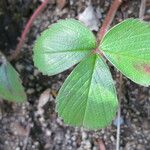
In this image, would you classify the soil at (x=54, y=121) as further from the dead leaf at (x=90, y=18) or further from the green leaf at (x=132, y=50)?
the green leaf at (x=132, y=50)

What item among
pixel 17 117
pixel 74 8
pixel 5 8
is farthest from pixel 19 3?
pixel 17 117

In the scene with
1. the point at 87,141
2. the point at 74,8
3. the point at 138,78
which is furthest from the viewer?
the point at 74,8

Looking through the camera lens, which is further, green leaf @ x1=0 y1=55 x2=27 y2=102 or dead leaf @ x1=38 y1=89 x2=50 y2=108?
dead leaf @ x1=38 y1=89 x2=50 y2=108

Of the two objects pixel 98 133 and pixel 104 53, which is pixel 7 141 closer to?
pixel 98 133

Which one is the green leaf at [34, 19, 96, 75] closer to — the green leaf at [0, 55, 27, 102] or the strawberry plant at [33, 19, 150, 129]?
the strawberry plant at [33, 19, 150, 129]

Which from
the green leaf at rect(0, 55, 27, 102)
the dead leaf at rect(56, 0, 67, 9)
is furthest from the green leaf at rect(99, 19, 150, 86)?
the dead leaf at rect(56, 0, 67, 9)

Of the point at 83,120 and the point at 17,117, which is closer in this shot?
the point at 83,120

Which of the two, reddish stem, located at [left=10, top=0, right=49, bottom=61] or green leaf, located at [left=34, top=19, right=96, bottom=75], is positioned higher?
reddish stem, located at [left=10, top=0, right=49, bottom=61]
